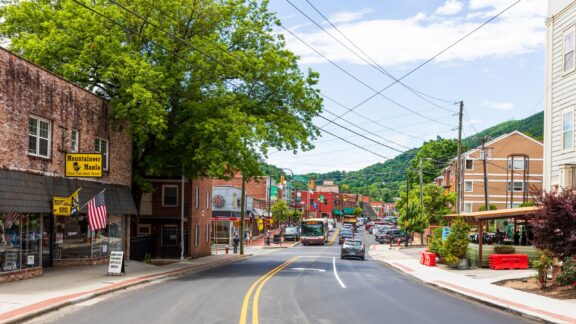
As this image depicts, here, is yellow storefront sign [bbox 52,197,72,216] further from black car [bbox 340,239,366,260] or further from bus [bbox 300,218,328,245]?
bus [bbox 300,218,328,245]

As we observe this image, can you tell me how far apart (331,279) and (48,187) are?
12004 mm

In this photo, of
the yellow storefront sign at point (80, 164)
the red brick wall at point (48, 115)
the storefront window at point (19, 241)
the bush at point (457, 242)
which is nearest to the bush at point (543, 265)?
the bush at point (457, 242)

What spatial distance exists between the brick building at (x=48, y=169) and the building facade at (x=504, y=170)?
177 ft

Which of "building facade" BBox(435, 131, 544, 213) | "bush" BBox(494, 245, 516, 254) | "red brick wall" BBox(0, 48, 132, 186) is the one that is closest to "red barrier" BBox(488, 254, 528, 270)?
"bush" BBox(494, 245, 516, 254)

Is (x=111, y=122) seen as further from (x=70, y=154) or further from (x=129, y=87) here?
(x=70, y=154)

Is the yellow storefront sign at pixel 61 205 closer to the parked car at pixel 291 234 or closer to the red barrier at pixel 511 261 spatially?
the red barrier at pixel 511 261

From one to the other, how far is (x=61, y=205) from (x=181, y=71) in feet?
31.9

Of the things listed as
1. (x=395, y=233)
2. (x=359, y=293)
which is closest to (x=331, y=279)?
(x=359, y=293)

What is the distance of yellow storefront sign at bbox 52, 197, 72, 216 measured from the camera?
Result: 22500 mm

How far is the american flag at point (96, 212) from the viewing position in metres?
23.9

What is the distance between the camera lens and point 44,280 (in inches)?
816

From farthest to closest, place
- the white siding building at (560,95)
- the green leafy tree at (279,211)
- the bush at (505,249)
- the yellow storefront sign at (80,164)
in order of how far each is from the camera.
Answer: the green leafy tree at (279,211) → the bush at (505,249) → the white siding building at (560,95) → the yellow storefront sign at (80,164)

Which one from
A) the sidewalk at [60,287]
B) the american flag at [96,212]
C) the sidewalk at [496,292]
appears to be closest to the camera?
the sidewalk at [60,287]

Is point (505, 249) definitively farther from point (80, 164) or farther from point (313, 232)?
point (313, 232)
